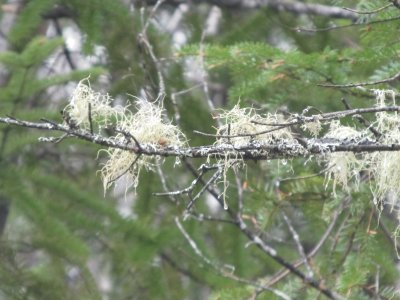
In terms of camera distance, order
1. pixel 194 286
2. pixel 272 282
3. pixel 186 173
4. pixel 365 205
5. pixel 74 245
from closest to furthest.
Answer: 1. pixel 365 205
2. pixel 272 282
3. pixel 74 245
4. pixel 186 173
5. pixel 194 286

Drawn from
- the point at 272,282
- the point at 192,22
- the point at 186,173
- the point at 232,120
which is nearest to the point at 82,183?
the point at 186,173

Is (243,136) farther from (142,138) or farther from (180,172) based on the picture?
(180,172)

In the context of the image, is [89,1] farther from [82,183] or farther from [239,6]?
[82,183]

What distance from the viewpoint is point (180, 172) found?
14.1ft

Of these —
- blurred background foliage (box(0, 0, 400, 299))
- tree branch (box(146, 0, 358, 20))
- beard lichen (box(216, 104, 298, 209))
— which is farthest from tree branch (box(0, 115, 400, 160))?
tree branch (box(146, 0, 358, 20))

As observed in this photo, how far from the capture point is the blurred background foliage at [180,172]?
288 cm

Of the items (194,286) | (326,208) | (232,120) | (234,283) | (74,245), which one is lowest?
(194,286)

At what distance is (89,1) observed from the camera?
3.83 metres

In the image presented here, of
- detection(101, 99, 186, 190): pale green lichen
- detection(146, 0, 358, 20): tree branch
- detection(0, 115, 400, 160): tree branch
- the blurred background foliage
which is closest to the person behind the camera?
detection(0, 115, 400, 160): tree branch

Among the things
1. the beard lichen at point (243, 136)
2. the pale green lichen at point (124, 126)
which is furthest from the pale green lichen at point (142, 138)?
the beard lichen at point (243, 136)

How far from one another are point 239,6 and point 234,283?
1443 millimetres

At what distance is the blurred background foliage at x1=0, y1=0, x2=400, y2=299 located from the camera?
2.88 m

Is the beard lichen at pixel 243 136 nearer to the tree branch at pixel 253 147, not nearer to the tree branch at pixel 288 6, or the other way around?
the tree branch at pixel 253 147

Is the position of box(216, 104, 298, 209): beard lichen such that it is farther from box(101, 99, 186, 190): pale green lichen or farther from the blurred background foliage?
the blurred background foliage
